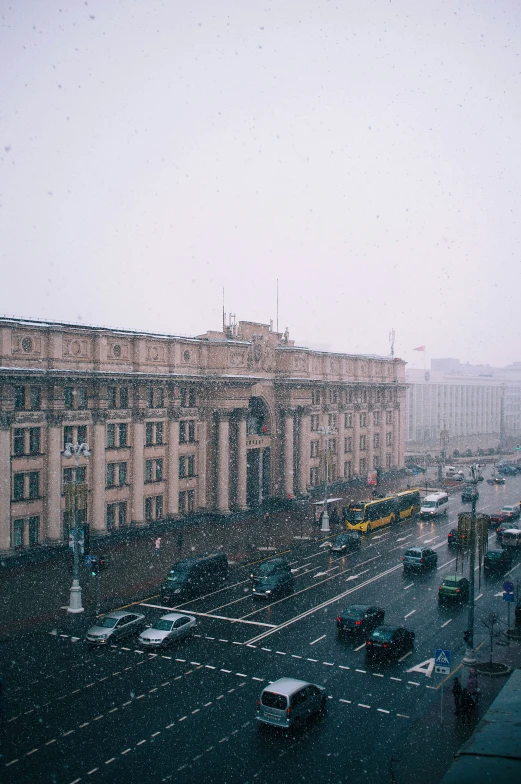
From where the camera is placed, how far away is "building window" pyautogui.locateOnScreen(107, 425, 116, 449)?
169ft

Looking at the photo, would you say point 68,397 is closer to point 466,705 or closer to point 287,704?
point 287,704

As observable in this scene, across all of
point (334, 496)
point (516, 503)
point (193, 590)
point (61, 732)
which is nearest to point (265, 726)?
point (61, 732)

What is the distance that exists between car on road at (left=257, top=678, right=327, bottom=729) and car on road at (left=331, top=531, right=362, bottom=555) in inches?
1033

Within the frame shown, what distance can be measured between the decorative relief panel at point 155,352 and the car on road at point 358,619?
29.6m

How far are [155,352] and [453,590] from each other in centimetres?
3037

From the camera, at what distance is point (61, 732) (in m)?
21.6

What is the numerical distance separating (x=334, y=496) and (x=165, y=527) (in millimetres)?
25005

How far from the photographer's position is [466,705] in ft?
76.7

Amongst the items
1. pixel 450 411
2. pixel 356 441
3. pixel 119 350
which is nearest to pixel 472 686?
pixel 119 350

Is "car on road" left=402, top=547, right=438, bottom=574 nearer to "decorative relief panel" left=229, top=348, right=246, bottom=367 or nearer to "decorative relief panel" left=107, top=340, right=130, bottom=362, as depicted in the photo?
"decorative relief panel" left=229, top=348, right=246, bottom=367

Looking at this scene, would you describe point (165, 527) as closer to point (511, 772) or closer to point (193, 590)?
point (193, 590)

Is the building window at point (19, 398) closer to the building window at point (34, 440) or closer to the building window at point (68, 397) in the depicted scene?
the building window at point (34, 440)

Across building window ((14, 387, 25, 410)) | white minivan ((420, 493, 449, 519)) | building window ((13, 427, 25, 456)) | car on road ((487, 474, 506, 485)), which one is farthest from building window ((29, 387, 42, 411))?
car on road ((487, 474, 506, 485))

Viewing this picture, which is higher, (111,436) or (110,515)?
(111,436)
